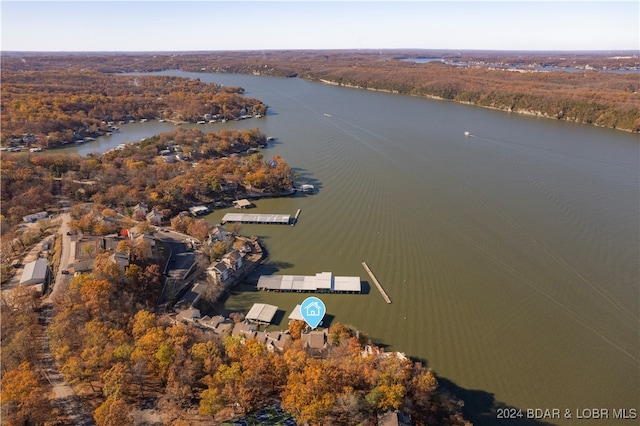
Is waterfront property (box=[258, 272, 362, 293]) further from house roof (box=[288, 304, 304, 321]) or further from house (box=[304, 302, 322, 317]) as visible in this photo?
house (box=[304, 302, 322, 317])

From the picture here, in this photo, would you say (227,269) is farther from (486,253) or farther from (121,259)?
(486,253)

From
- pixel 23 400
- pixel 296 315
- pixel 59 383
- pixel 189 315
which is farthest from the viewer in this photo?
pixel 296 315

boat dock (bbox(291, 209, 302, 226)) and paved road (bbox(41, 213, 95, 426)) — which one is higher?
boat dock (bbox(291, 209, 302, 226))

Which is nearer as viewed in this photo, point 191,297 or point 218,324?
point 218,324

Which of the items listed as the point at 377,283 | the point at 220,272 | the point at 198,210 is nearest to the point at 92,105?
the point at 198,210

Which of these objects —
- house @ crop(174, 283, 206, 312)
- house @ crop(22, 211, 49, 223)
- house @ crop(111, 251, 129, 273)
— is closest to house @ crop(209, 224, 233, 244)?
house @ crop(174, 283, 206, 312)

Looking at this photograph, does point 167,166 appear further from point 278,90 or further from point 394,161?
point 278,90

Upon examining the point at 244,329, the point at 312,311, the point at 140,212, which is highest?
the point at 140,212
